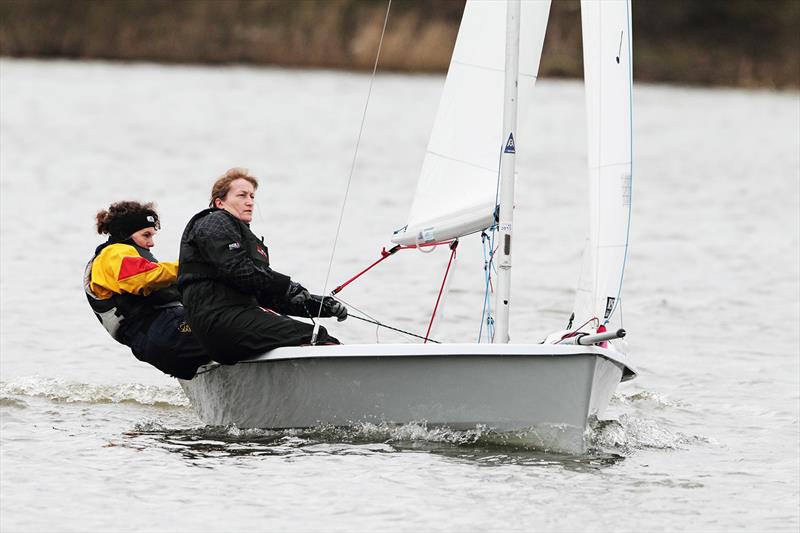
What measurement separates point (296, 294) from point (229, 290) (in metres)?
0.39

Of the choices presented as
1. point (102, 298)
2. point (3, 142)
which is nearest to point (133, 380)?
point (102, 298)

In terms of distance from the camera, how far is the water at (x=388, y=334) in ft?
23.0

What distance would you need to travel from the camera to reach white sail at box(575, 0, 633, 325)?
7.65 m

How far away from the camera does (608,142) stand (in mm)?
7676

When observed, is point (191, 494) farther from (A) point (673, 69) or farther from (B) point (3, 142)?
(A) point (673, 69)

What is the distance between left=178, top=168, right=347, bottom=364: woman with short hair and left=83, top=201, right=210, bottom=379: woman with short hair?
9.1 inches

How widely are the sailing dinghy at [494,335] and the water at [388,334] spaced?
7.8 inches

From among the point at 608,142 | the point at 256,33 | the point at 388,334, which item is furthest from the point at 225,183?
the point at 256,33

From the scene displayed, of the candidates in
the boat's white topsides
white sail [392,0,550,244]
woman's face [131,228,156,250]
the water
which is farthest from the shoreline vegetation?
the boat's white topsides

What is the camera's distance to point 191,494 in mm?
6965

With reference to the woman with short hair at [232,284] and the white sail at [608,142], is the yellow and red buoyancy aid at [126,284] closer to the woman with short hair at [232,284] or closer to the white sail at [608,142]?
the woman with short hair at [232,284]

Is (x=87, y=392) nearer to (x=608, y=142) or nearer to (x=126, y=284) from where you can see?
(x=126, y=284)

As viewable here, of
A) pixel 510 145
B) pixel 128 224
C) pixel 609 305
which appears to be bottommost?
pixel 609 305

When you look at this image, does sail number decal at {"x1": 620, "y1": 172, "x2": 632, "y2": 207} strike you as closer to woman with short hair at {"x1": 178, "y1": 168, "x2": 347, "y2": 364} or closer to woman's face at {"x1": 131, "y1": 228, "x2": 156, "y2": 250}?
woman with short hair at {"x1": 178, "y1": 168, "x2": 347, "y2": 364}
